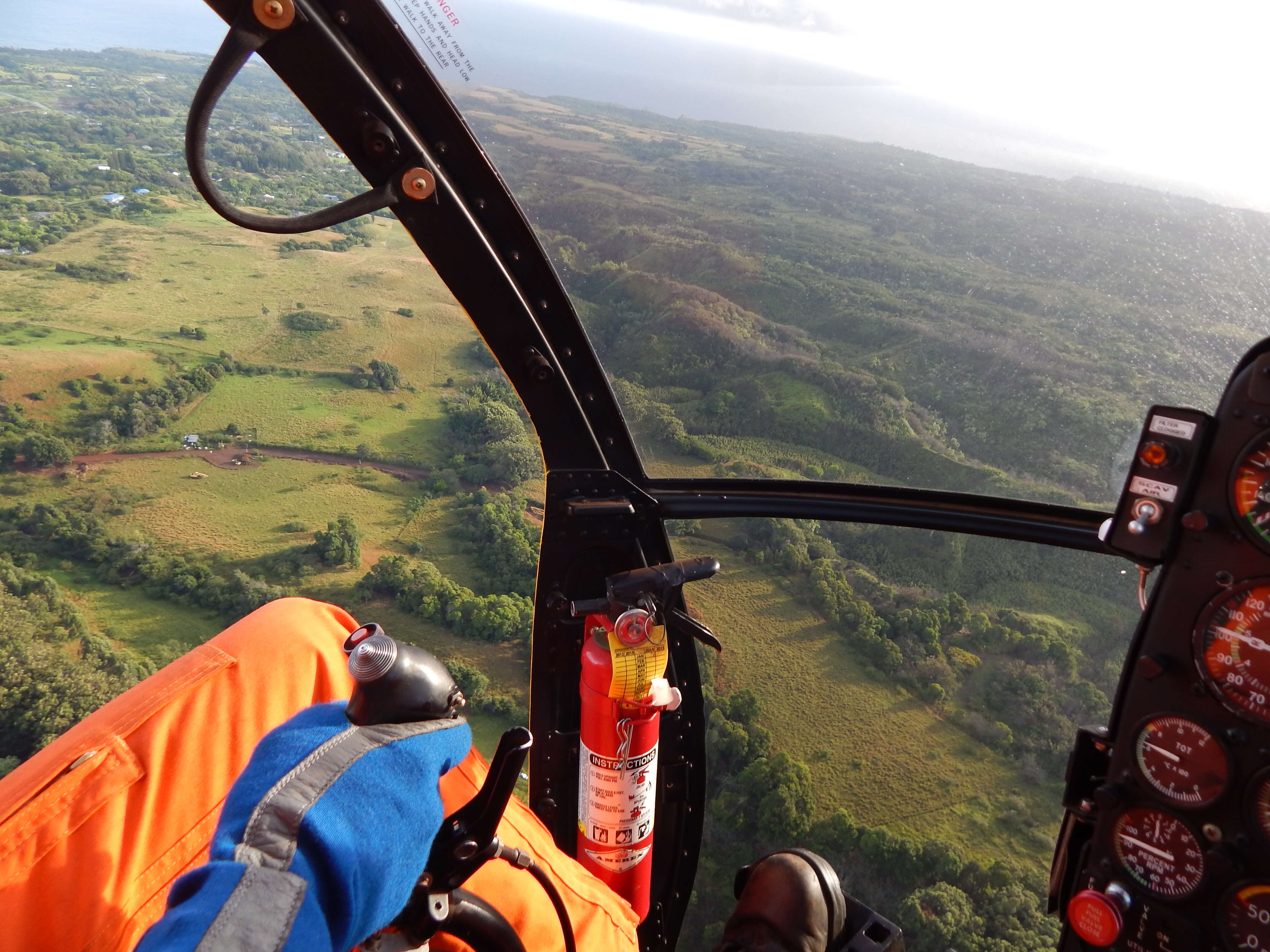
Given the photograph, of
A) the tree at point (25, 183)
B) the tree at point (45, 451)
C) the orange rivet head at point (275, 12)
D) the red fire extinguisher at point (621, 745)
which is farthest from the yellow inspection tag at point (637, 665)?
the tree at point (25, 183)

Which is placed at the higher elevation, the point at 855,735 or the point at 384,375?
the point at 384,375

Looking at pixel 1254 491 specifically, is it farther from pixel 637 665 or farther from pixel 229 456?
pixel 229 456

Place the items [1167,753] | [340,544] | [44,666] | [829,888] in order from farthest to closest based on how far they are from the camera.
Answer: [340,544]
[44,666]
[829,888]
[1167,753]

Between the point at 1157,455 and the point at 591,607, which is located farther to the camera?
the point at 591,607

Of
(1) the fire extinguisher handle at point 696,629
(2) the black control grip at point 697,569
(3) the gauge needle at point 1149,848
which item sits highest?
(2) the black control grip at point 697,569

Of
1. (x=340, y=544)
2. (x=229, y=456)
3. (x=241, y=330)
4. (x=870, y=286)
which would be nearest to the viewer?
(x=870, y=286)

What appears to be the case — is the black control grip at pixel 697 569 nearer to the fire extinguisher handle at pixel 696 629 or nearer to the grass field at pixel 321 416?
the fire extinguisher handle at pixel 696 629

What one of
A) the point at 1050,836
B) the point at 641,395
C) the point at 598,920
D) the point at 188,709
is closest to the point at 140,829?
the point at 188,709

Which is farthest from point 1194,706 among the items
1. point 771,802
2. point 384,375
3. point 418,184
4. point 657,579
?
point 384,375
